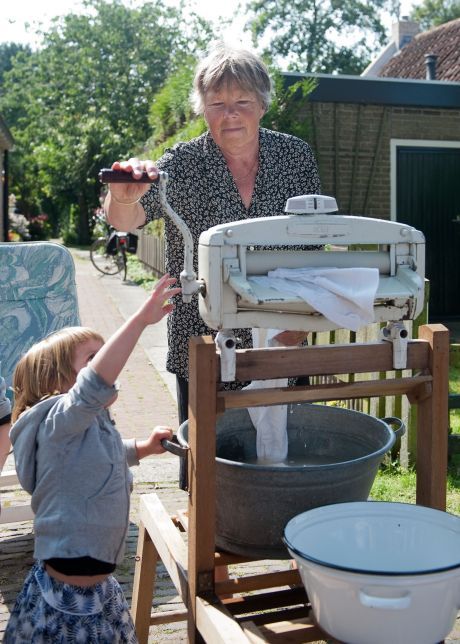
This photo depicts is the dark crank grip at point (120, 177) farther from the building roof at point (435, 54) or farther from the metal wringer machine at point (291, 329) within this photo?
the building roof at point (435, 54)

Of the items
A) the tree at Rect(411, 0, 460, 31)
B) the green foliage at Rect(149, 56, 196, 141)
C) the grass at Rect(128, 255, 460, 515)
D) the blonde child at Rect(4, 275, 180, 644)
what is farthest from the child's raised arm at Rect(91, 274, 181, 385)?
the tree at Rect(411, 0, 460, 31)

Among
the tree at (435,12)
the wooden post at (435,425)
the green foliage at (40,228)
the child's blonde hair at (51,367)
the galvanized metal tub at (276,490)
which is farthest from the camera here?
the tree at (435,12)

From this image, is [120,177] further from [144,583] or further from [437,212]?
[437,212]

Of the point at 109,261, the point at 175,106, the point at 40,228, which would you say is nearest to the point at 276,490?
the point at 175,106

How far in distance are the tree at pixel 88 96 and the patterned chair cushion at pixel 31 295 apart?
2274cm

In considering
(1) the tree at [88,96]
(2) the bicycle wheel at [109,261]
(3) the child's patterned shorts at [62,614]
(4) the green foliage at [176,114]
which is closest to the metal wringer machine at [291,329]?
(3) the child's patterned shorts at [62,614]

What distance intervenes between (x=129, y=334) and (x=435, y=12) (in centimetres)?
4894

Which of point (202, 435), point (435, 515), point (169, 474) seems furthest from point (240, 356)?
point (169, 474)

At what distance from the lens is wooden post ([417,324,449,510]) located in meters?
1.91

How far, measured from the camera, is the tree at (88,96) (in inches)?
1093

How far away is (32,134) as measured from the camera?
34.2 metres

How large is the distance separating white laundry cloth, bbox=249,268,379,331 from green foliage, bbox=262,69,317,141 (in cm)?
792

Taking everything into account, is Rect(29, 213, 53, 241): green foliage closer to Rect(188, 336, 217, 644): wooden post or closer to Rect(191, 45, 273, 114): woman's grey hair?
Rect(191, 45, 273, 114): woman's grey hair

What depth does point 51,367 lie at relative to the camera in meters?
2.07
